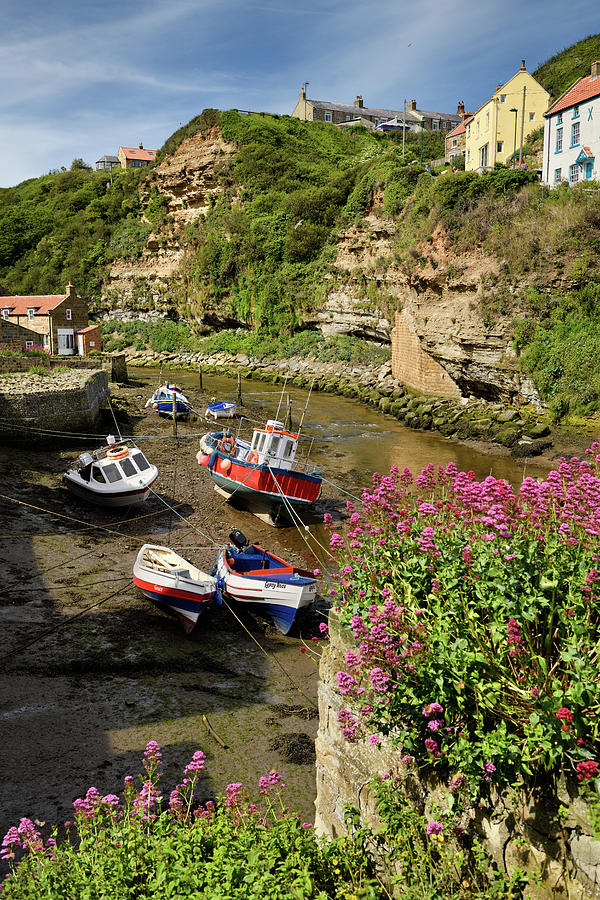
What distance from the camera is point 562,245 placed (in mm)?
27031

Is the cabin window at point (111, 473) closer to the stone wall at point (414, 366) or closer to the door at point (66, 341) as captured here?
the stone wall at point (414, 366)

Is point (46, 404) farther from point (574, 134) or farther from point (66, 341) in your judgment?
point (574, 134)

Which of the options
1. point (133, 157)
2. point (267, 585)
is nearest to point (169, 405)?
point (267, 585)

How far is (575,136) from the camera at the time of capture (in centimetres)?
3088

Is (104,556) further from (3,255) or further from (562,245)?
(3,255)

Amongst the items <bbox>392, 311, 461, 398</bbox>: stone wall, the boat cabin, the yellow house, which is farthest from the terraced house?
the boat cabin

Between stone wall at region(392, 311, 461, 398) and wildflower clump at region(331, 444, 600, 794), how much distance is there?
27972mm

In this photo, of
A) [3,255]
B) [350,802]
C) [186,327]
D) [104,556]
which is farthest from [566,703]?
[3,255]

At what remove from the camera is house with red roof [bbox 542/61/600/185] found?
2975 centimetres

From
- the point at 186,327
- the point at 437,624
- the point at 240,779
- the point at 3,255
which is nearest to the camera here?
the point at 437,624

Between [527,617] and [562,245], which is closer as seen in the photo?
[527,617]

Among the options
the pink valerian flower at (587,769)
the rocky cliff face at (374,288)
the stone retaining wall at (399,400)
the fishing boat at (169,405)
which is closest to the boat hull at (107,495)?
the fishing boat at (169,405)

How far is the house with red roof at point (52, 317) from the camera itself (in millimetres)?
42375

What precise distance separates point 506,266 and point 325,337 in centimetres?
1938
